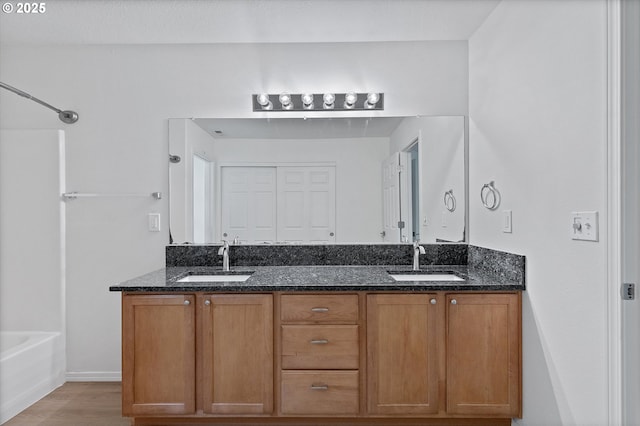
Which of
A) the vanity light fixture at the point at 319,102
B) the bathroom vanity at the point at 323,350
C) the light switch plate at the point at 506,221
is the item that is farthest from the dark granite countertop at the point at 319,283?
the vanity light fixture at the point at 319,102

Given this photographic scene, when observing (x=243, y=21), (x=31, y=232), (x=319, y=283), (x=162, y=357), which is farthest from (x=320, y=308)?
(x=31, y=232)

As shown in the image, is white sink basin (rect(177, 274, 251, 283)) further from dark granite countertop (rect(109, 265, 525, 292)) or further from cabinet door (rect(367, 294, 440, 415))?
cabinet door (rect(367, 294, 440, 415))

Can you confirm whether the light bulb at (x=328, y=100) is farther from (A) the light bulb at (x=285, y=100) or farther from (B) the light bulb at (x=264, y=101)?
(B) the light bulb at (x=264, y=101)

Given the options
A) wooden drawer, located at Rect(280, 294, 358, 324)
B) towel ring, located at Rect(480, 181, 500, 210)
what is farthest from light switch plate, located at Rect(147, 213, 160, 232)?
towel ring, located at Rect(480, 181, 500, 210)

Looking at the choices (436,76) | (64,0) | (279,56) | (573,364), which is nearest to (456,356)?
(573,364)

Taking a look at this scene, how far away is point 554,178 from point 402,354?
107 centimetres

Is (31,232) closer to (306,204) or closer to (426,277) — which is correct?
A: (306,204)

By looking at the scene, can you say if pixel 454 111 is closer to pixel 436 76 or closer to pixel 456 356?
pixel 436 76

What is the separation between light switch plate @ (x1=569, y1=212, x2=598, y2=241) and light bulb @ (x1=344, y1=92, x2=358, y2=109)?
149 centimetres

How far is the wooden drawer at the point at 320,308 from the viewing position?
2020 mm

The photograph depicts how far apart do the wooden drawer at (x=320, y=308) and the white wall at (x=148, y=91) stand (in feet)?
3.69

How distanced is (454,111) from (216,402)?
2223mm

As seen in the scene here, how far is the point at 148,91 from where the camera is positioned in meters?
2.67

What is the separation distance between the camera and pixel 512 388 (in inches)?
78.7
